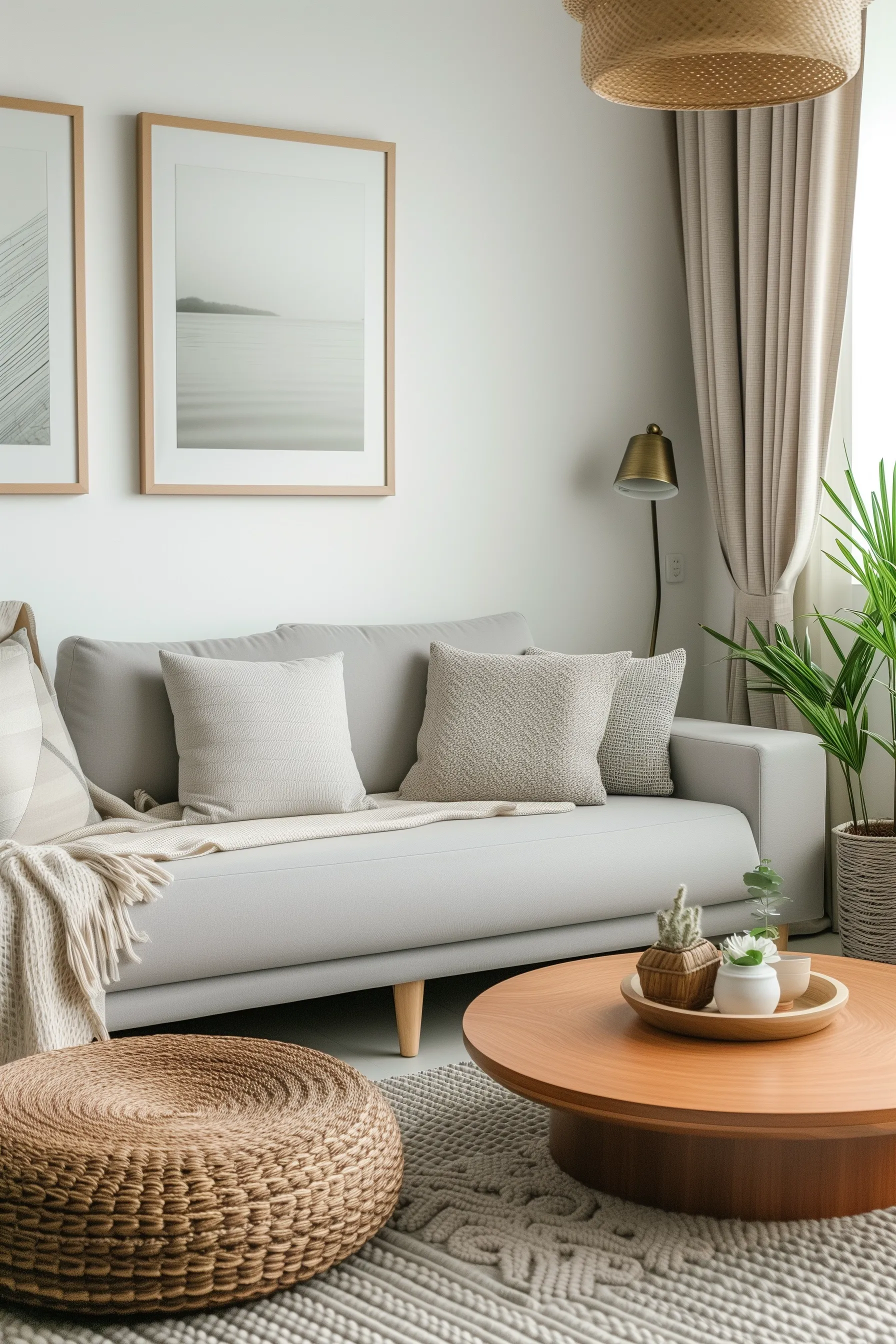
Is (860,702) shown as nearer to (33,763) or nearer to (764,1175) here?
(764,1175)

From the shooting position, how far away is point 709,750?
338cm

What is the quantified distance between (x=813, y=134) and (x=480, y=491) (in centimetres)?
131

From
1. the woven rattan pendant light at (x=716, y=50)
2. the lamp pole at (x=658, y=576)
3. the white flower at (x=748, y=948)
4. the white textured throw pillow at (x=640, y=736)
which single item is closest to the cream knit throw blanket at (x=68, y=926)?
the white flower at (x=748, y=948)

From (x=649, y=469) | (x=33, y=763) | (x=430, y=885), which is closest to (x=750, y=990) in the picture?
(x=430, y=885)

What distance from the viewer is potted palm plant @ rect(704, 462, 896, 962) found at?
316cm

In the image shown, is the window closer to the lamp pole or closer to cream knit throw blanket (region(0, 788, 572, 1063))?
the lamp pole

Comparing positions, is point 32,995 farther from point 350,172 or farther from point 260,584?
point 350,172

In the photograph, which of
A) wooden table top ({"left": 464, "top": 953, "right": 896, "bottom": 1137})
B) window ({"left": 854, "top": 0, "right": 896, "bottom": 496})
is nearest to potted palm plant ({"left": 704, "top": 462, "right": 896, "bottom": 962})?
window ({"left": 854, "top": 0, "right": 896, "bottom": 496})

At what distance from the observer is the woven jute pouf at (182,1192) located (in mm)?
1709

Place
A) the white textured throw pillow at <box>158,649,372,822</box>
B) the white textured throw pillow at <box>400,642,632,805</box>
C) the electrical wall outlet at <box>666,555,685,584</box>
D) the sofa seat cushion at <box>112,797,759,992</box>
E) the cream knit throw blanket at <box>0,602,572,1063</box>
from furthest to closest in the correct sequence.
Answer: the electrical wall outlet at <box>666,555,685,584</box>, the white textured throw pillow at <box>400,642,632,805</box>, the white textured throw pillow at <box>158,649,372,822</box>, the sofa seat cushion at <box>112,797,759,992</box>, the cream knit throw blanket at <box>0,602,572,1063</box>

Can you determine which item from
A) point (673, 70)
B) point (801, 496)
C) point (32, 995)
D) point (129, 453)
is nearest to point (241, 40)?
point (129, 453)

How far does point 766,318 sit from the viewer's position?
382 centimetres

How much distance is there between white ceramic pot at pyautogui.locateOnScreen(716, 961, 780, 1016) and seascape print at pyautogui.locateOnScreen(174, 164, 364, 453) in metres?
2.11

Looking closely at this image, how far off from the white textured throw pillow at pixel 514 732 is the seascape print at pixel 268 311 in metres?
0.84
